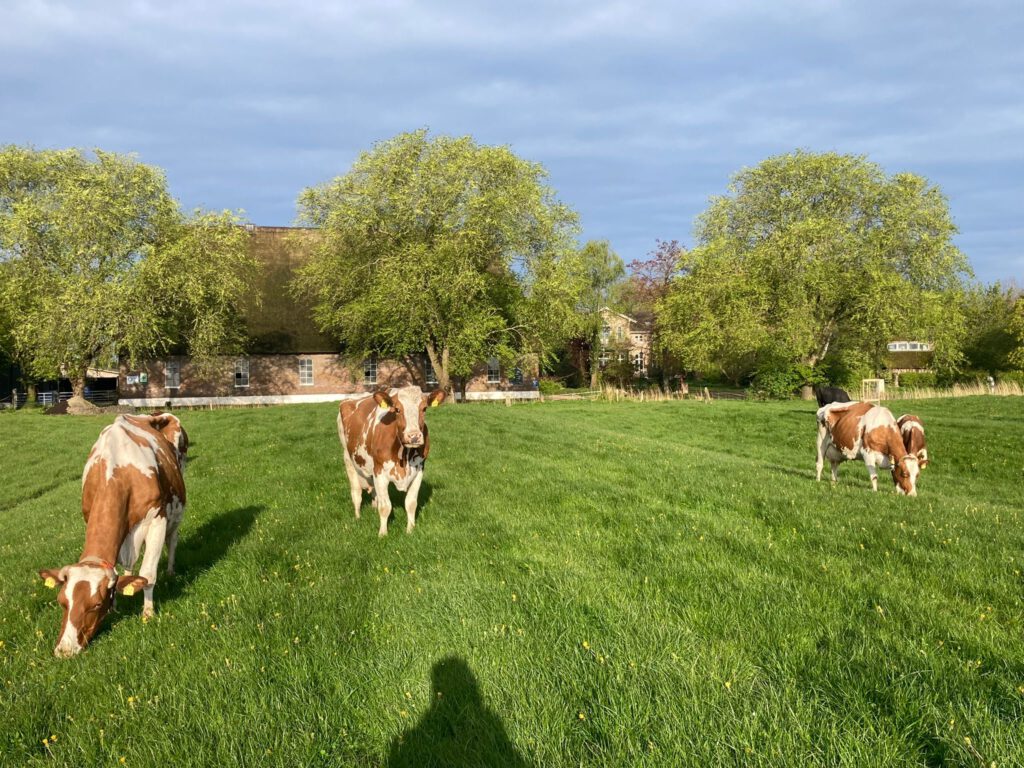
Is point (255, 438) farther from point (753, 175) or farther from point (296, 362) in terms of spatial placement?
point (753, 175)

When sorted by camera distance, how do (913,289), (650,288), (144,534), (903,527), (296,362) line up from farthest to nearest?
1. (650,288)
2. (296,362)
3. (913,289)
4. (903,527)
5. (144,534)

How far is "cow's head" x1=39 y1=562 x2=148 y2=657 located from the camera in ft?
17.6

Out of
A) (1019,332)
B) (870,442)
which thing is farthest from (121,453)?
(1019,332)

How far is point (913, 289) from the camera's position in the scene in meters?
40.3

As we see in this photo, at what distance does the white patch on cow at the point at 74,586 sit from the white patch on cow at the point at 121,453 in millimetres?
1129

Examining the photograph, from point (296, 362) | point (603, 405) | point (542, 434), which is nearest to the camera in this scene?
point (542, 434)

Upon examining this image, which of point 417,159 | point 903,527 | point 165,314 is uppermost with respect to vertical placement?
point 417,159

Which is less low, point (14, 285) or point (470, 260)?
point (470, 260)

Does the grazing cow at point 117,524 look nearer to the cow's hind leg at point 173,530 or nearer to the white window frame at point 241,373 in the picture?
the cow's hind leg at point 173,530

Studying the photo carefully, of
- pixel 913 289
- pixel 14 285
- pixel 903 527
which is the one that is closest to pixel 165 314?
pixel 14 285

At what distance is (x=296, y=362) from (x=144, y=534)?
46552mm

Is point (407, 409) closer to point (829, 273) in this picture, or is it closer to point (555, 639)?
point (555, 639)

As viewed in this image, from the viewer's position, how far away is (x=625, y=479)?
39.7ft

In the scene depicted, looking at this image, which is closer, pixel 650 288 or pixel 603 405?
pixel 603 405
